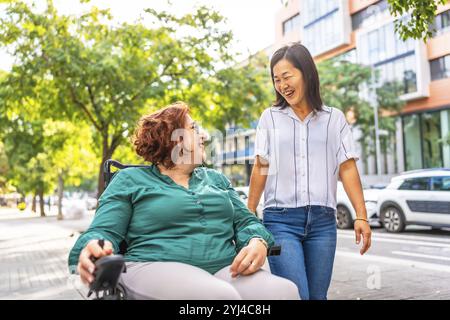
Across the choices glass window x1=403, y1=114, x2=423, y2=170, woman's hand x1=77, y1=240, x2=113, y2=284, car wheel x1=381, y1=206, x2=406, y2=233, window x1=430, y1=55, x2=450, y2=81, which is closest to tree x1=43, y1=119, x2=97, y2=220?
car wheel x1=381, y1=206, x2=406, y2=233

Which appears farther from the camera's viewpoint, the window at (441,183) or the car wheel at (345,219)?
the car wheel at (345,219)

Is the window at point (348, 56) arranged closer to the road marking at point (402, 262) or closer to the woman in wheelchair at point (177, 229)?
the road marking at point (402, 262)

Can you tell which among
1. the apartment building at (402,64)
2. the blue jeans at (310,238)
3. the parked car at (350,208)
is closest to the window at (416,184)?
the parked car at (350,208)

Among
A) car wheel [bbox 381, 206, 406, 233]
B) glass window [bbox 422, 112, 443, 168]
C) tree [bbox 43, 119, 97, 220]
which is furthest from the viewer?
glass window [bbox 422, 112, 443, 168]

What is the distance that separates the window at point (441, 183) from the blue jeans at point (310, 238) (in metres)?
10.1

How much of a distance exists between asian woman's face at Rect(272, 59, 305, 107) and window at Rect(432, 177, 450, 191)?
1014 centimetres

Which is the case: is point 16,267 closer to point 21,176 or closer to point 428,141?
point 21,176

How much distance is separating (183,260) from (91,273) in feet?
1.38

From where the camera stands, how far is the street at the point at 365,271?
6117 millimetres

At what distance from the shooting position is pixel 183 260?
2104 millimetres

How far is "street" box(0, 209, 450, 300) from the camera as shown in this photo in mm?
6117

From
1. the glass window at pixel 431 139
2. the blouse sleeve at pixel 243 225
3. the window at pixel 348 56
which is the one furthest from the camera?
the window at pixel 348 56

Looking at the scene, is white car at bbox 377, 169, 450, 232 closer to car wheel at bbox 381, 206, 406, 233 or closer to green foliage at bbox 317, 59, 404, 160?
car wheel at bbox 381, 206, 406, 233

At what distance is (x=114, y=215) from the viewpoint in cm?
216
